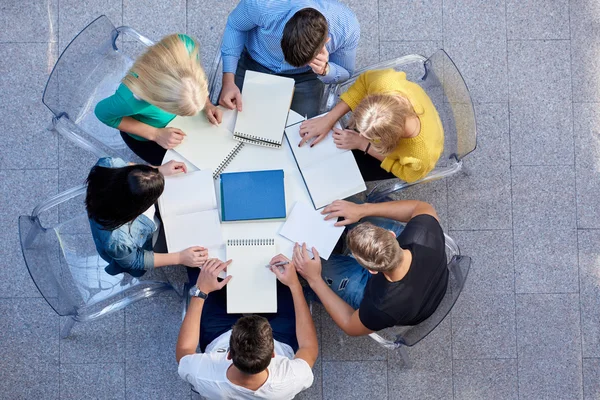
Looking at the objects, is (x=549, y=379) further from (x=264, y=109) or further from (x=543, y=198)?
(x=264, y=109)

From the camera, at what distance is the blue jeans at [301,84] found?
233 cm

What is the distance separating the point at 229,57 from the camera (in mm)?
2260

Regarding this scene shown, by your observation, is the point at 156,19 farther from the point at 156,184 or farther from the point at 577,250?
the point at 577,250

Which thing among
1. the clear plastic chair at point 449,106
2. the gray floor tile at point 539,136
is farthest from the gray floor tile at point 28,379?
the gray floor tile at point 539,136

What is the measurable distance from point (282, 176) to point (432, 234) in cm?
59

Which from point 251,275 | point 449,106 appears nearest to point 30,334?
point 251,275

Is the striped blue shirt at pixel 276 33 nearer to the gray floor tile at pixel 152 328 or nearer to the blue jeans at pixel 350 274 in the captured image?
the blue jeans at pixel 350 274

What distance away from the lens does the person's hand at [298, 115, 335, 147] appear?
2105 mm

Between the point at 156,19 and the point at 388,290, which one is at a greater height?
the point at 156,19

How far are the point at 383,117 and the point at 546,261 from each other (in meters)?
1.38

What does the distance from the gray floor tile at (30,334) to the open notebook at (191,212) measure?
0.96 meters

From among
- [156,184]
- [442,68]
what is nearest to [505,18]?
[442,68]

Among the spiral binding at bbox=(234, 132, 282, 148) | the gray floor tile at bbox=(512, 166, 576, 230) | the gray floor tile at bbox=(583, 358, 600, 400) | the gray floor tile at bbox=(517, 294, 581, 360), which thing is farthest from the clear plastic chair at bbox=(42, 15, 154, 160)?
the gray floor tile at bbox=(583, 358, 600, 400)

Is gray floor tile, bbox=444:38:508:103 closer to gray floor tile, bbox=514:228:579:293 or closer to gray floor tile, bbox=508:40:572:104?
gray floor tile, bbox=508:40:572:104
